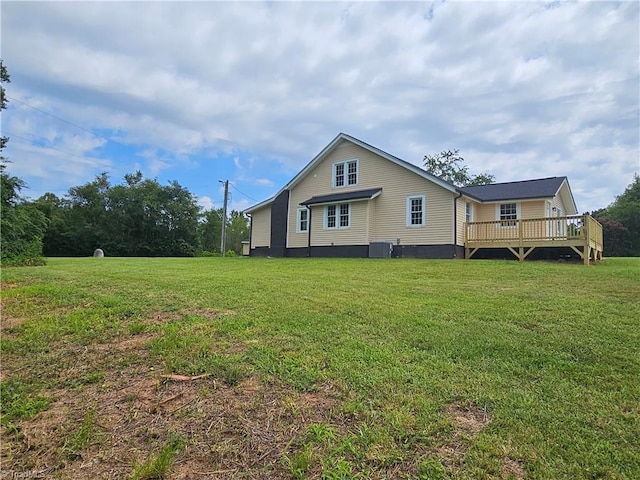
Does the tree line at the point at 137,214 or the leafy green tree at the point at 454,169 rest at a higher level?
the leafy green tree at the point at 454,169

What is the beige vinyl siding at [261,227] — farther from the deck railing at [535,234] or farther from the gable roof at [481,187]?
the deck railing at [535,234]

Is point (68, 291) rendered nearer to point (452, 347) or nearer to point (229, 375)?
point (229, 375)

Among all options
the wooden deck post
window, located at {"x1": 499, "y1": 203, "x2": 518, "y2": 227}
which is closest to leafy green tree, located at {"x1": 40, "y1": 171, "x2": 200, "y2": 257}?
window, located at {"x1": 499, "y1": 203, "x2": 518, "y2": 227}

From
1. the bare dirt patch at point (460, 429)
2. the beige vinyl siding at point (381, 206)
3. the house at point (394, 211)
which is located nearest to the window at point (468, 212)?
the house at point (394, 211)

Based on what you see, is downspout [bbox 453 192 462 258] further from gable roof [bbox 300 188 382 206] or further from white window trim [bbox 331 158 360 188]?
white window trim [bbox 331 158 360 188]

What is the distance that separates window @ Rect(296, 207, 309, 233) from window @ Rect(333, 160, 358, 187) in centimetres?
223

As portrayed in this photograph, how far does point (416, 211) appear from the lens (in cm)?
1686

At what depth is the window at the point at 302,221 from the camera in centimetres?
2005

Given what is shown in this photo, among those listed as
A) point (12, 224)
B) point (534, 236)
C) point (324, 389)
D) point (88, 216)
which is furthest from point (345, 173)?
point (88, 216)

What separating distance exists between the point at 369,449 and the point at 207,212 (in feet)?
151

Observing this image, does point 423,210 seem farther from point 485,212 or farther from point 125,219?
point 125,219

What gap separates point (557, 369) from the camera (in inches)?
129

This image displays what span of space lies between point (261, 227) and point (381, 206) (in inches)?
321

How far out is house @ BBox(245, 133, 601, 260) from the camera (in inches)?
625
